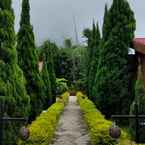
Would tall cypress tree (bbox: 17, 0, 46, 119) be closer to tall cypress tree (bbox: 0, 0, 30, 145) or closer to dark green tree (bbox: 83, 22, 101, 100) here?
tall cypress tree (bbox: 0, 0, 30, 145)

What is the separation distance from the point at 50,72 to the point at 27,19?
14.2 meters

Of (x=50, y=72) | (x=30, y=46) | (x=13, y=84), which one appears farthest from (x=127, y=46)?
(x=50, y=72)

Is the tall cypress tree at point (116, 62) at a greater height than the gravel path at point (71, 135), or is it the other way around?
the tall cypress tree at point (116, 62)

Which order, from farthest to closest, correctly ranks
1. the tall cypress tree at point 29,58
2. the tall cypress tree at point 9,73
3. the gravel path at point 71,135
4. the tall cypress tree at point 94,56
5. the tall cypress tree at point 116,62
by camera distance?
the tall cypress tree at point 94,56 → the tall cypress tree at point 29,58 → the tall cypress tree at point 116,62 → the tall cypress tree at point 9,73 → the gravel path at point 71,135

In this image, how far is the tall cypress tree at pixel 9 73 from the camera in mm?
12703

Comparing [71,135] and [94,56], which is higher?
[94,56]

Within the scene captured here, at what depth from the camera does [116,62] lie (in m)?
19.6

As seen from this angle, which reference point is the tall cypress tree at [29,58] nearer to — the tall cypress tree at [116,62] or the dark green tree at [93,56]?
the tall cypress tree at [116,62]

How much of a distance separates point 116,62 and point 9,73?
7302 millimetres

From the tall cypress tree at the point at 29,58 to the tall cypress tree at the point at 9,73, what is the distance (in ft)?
23.9

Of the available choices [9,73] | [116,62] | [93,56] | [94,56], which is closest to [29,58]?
[116,62]

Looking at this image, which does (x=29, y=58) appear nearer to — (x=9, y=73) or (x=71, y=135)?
(x=9, y=73)

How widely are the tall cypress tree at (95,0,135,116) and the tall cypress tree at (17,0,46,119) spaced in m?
3.08

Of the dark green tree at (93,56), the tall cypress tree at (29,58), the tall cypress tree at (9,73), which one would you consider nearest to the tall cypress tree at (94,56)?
the dark green tree at (93,56)
